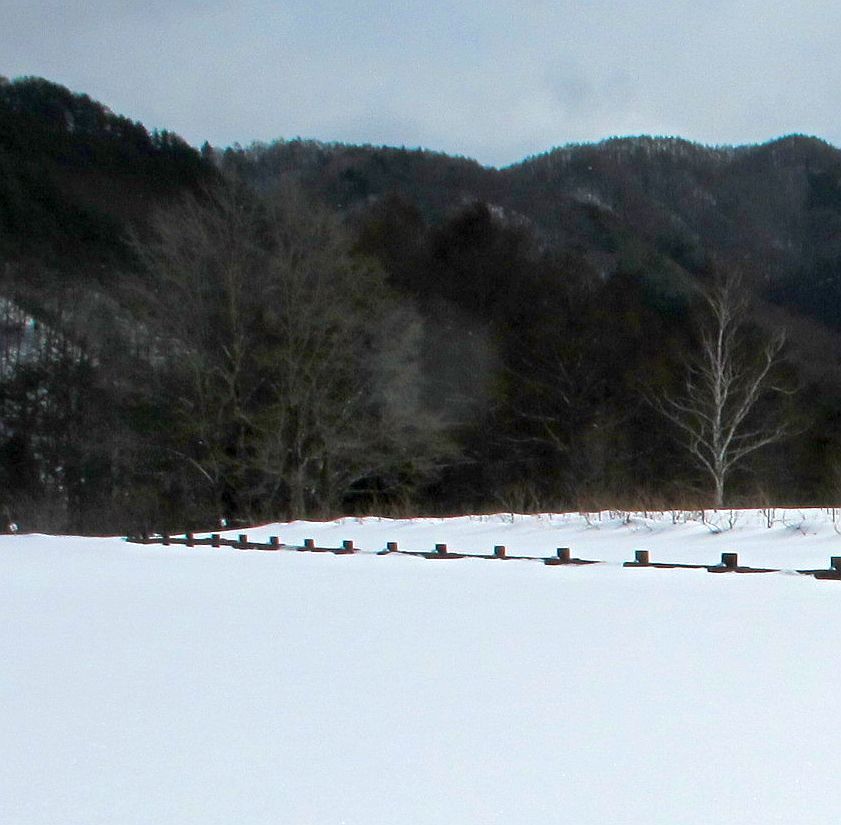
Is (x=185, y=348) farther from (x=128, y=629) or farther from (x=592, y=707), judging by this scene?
(x=592, y=707)

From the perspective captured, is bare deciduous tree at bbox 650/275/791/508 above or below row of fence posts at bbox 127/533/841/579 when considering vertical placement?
above

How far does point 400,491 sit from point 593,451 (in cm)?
494

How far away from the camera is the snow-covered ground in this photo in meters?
2.92

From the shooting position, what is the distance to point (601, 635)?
5.18 metres

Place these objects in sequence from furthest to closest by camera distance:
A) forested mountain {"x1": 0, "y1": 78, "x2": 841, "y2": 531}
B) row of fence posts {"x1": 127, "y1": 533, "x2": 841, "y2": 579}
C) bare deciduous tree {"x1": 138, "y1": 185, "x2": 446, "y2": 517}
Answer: forested mountain {"x1": 0, "y1": 78, "x2": 841, "y2": 531}
bare deciduous tree {"x1": 138, "y1": 185, "x2": 446, "y2": 517}
row of fence posts {"x1": 127, "y1": 533, "x2": 841, "y2": 579}

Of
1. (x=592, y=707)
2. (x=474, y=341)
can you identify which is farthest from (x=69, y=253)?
(x=592, y=707)

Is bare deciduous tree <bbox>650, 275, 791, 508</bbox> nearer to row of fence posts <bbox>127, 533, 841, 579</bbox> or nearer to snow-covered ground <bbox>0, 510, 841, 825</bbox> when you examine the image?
row of fence posts <bbox>127, 533, 841, 579</bbox>

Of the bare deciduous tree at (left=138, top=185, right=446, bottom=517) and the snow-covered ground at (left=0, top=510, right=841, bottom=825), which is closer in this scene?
the snow-covered ground at (left=0, top=510, right=841, bottom=825)

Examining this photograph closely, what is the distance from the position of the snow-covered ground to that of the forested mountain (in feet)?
21.6

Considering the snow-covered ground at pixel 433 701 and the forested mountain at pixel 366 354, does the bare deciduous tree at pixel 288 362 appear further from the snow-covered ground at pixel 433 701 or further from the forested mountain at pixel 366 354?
the snow-covered ground at pixel 433 701

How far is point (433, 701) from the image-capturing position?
13.0 ft

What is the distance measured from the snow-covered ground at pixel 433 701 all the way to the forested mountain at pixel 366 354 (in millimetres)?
6596

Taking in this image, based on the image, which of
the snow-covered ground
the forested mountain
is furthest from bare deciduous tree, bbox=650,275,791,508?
the snow-covered ground

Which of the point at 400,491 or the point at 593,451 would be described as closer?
the point at 400,491
